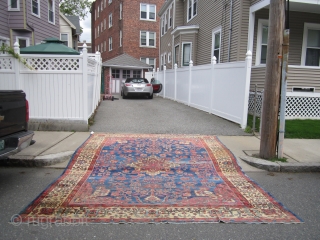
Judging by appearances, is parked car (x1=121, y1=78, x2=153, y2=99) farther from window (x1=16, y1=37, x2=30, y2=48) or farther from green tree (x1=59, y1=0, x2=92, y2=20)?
green tree (x1=59, y1=0, x2=92, y2=20)

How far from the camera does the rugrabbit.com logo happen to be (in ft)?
11.2

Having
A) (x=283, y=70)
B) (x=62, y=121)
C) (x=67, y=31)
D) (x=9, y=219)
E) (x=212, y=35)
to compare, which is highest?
(x=67, y=31)

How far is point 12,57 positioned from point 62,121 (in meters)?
2.26

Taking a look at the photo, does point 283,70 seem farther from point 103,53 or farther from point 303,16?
point 103,53

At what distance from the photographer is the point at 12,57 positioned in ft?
26.0

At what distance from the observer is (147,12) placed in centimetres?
3094

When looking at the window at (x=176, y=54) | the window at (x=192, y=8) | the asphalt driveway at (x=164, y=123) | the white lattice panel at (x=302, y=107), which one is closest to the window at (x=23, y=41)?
the asphalt driveway at (x=164, y=123)

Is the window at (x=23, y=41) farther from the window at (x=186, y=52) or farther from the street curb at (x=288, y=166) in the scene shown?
the street curb at (x=288, y=166)

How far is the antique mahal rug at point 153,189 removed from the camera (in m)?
3.68

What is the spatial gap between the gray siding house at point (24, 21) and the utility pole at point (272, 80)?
1166 cm

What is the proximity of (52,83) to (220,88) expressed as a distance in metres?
5.54

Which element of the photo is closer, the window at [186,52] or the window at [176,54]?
the window at [186,52]

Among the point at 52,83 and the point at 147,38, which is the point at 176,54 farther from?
the point at 52,83

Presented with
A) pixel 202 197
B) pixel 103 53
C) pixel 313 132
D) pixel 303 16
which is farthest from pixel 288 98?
pixel 103 53
